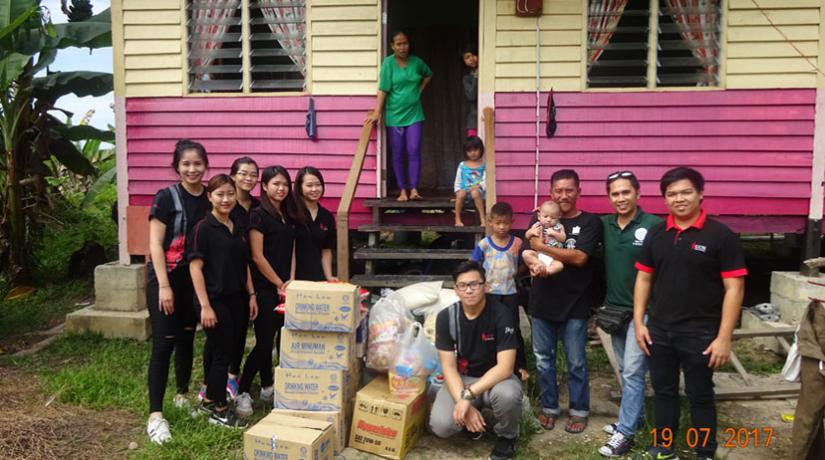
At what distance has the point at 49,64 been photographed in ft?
24.8

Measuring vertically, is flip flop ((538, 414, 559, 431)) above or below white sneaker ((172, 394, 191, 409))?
below

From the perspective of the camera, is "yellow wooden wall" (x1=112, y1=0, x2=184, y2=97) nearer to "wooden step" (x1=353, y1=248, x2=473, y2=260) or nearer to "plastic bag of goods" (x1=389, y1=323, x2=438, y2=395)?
"wooden step" (x1=353, y1=248, x2=473, y2=260)

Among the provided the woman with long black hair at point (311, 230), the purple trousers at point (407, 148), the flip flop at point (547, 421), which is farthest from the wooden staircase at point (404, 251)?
the flip flop at point (547, 421)

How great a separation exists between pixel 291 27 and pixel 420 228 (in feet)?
8.04

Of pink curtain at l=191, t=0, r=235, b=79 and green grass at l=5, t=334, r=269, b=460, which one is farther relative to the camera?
pink curtain at l=191, t=0, r=235, b=79

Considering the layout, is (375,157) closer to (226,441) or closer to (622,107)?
(622,107)

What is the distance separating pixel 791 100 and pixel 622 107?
5.09ft

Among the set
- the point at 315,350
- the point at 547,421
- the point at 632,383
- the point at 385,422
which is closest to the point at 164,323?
the point at 315,350

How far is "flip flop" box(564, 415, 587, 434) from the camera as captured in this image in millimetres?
4121

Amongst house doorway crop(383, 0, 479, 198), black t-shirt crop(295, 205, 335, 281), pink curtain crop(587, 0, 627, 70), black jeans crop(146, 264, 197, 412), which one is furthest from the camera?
house doorway crop(383, 0, 479, 198)

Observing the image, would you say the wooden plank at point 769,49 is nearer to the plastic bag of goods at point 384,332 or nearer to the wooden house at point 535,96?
the wooden house at point 535,96

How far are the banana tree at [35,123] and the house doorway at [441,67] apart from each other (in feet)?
12.8

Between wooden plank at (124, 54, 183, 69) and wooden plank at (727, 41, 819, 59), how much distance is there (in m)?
5.46

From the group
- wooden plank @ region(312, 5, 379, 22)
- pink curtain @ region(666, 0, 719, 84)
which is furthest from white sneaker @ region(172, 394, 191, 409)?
pink curtain @ region(666, 0, 719, 84)
